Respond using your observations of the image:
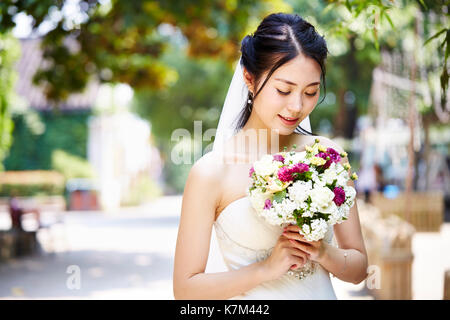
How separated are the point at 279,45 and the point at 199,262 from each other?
96 centimetres

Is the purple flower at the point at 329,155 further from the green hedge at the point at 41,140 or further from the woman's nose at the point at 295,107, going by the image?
the green hedge at the point at 41,140

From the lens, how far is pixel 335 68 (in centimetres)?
1869

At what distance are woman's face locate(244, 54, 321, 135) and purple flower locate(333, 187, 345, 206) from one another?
1.21 ft

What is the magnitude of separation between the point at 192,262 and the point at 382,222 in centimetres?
713

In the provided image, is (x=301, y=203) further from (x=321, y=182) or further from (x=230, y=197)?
(x=230, y=197)

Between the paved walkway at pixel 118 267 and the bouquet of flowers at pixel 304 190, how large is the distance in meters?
1.00

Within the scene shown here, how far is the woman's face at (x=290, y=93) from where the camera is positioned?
88.6 inches

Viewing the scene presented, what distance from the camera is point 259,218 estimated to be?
2.36 m

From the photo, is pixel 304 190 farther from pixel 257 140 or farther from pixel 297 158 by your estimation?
pixel 257 140

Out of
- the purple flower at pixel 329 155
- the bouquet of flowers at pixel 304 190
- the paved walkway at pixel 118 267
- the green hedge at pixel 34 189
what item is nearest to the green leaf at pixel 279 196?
the bouquet of flowers at pixel 304 190

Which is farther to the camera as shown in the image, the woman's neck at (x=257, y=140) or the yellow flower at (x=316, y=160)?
the woman's neck at (x=257, y=140)

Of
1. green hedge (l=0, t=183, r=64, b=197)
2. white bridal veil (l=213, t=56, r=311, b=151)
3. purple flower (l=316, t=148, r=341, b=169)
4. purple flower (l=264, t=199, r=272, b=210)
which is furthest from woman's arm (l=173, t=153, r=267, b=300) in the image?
green hedge (l=0, t=183, r=64, b=197)

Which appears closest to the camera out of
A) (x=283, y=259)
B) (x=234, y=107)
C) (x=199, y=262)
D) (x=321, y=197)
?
(x=321, y=197)

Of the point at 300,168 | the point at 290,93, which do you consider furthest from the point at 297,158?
the point at 290,93
